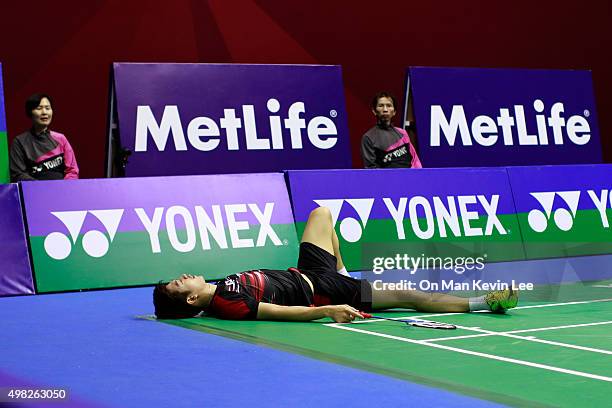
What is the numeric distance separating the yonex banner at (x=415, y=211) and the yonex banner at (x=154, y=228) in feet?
1.45

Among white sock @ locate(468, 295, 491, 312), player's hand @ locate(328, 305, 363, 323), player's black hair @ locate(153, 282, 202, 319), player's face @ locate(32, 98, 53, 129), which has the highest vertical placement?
player's face @ locate(32, 98, 53, 129)

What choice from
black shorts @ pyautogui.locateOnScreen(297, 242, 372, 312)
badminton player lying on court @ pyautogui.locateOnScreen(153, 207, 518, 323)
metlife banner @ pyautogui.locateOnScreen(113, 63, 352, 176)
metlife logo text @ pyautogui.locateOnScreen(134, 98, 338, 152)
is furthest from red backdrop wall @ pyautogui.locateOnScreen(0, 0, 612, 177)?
black shorts @ pyautogui.locateOnScreen(297, 242, 372, 312)

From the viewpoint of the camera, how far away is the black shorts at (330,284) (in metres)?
7.17

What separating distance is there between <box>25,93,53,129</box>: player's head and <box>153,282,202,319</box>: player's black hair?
374 cm

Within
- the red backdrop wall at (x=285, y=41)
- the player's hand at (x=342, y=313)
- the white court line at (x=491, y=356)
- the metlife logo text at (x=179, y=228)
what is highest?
the red backdrop wall at (x=285, y=41)

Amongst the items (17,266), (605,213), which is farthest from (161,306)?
(605,213)

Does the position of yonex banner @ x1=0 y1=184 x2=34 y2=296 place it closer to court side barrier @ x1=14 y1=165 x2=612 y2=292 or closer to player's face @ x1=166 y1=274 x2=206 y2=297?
court side barrier @ x1=14 y1=165 x2=612 y2=292

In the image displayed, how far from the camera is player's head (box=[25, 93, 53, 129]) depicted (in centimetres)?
1004

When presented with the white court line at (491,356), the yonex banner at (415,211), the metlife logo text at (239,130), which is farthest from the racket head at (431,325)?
the metlife logo text at (239,130)

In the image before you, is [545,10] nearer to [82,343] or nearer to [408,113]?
[408,113]

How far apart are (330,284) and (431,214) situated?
11.5ft

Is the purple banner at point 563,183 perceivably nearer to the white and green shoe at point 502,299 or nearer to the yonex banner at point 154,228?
the yonex banner at point 154,228

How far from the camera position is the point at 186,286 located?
6801mm

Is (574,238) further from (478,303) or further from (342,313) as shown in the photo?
(342,313)
